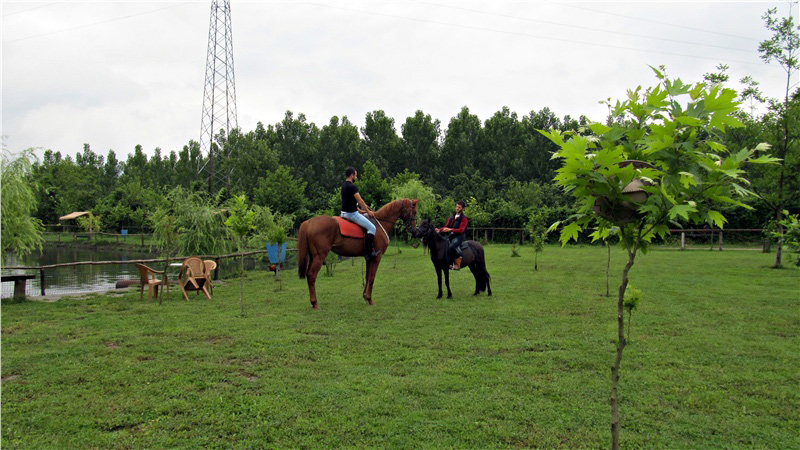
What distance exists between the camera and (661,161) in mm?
2607

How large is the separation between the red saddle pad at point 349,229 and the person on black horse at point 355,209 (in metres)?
0.08

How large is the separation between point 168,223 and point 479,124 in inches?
1705

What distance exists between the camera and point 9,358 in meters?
5.91

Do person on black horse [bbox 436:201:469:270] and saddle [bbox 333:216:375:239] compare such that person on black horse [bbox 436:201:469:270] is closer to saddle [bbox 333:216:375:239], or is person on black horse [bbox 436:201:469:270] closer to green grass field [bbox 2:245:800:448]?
green grass field [bbox 2:245:800:448]

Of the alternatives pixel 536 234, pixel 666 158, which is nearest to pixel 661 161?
pixel 666 158

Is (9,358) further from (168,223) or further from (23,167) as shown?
(168,223)

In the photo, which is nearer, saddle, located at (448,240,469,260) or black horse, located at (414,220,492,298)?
black horse, located at (414,220,492,298)

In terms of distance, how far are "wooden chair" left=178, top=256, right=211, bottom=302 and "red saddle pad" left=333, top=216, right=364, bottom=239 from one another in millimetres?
4169

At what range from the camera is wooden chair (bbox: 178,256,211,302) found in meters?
11.1

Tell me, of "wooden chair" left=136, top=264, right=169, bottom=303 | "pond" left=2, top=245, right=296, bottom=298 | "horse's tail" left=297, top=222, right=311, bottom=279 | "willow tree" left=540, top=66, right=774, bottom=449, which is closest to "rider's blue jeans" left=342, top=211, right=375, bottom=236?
"horse's tail" left=297, top=222, right=311, bottom=279

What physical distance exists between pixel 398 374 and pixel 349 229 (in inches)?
190

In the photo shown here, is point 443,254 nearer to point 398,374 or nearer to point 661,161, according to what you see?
point 398,374

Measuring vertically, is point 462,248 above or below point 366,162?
below

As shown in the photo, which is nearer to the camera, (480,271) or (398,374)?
(398,374)
